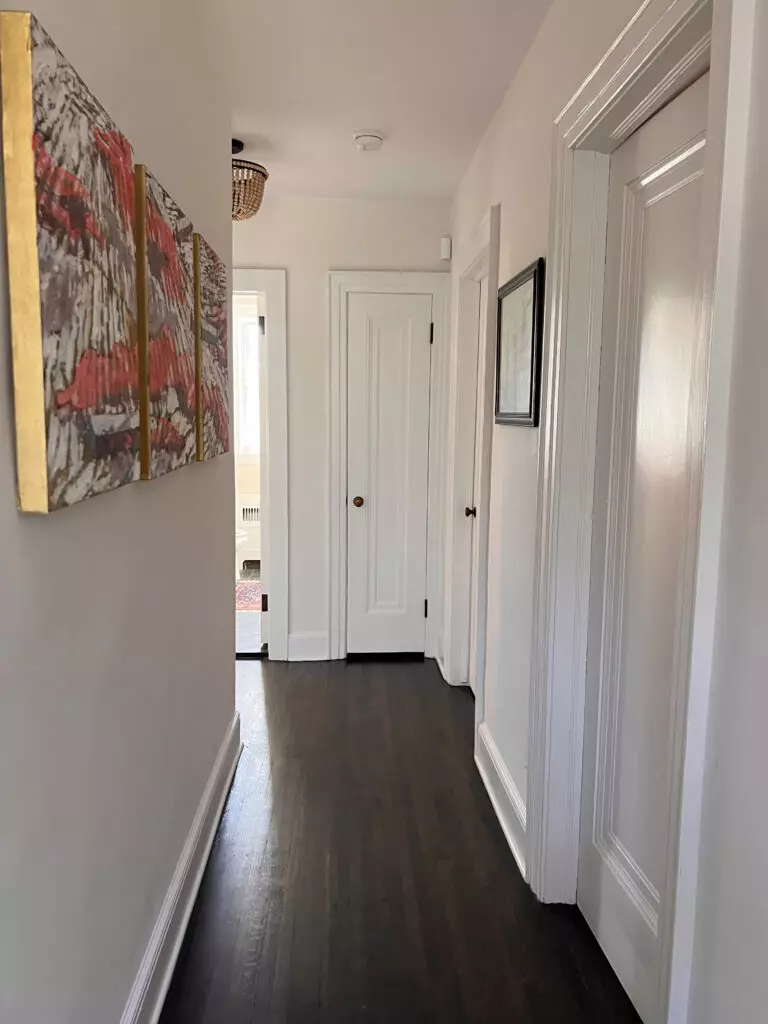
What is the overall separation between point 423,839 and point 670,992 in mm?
1225

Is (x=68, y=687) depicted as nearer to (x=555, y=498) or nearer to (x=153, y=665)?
(x=153, y=665)

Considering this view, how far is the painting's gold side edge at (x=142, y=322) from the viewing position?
1.34 m

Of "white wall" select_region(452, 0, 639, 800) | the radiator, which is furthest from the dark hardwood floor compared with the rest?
the radiator

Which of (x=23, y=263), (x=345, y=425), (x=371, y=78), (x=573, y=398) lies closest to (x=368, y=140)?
(x=371, y=78)

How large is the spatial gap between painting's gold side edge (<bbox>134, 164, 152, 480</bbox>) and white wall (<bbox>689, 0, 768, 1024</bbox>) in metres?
1.00

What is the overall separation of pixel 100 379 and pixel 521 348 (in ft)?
4.83

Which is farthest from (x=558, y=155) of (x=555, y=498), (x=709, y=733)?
(x=709, y=733)

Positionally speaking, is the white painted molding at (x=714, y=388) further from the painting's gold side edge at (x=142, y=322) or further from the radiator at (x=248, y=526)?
the radiator at (x=248, y=526)

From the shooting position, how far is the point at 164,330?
1534 millimetres

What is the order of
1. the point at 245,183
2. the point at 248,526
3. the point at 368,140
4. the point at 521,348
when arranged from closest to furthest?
the point at 521,348, the point at 368,140, the point at 245,183, the point at 248,526

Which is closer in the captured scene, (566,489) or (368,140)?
(566,489)

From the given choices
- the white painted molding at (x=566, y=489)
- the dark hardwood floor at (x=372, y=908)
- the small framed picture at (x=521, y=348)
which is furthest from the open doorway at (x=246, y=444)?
the white painted molding at (x=566, y=489)

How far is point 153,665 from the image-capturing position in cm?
161

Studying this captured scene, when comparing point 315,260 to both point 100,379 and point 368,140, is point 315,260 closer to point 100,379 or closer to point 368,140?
point 368,140
